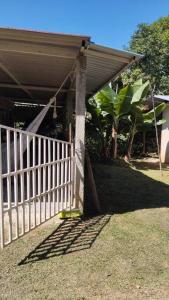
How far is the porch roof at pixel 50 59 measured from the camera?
4281 mm

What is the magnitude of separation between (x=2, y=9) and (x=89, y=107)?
190 inches

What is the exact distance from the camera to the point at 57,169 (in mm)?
4566

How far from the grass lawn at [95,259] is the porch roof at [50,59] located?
273 centimetres

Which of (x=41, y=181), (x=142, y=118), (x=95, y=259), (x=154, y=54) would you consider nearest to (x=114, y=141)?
(x=142, y=118)

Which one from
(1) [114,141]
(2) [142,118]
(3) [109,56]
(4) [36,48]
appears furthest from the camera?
(1) [114,141]

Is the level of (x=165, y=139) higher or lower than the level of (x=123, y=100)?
lower

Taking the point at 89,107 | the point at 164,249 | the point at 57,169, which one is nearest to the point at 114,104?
the point at 89,107

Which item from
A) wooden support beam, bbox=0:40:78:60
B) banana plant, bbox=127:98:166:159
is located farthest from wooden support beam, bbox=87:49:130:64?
banana plant, bbox=127:98:166:159

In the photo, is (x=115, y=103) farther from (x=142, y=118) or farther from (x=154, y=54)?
(x=154, y=54)

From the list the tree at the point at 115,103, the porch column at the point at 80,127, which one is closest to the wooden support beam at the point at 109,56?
the porch column at the point at 80,127

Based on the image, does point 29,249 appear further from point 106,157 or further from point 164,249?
point 106,157

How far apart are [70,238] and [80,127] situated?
1.82 m

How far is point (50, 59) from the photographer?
5.57 metres

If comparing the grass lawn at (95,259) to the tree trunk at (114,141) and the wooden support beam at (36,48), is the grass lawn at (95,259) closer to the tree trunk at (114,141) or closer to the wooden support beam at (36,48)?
the wooden support beam at (36,48)
